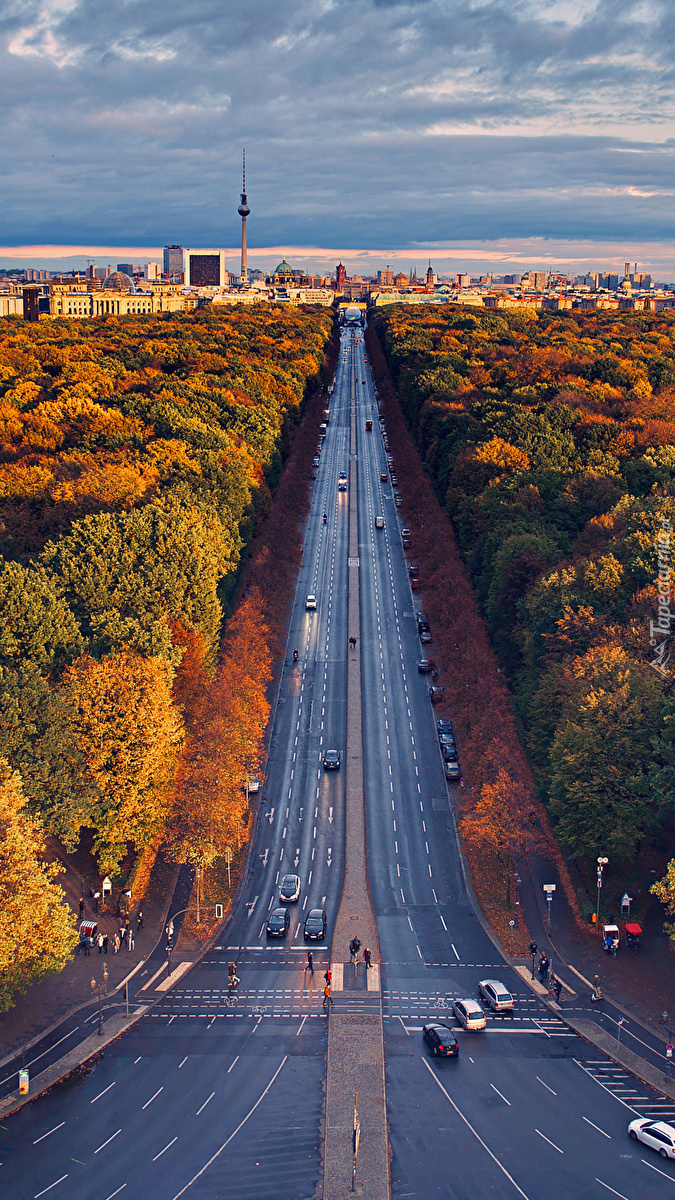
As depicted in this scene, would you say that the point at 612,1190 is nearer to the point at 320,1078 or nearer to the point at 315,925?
the point at 320,1078

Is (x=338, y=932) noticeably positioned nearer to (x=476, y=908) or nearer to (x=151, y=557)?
(x=476, y=908)

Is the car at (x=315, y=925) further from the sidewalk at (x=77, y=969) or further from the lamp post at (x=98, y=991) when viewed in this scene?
the lamp post at (x=98, y=991)

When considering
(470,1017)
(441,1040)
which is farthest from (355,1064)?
(470,1017)

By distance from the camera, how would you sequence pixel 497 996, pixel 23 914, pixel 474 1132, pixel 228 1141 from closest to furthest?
pixel 228 1141, pixel 474 1132, pixel 23 914, pixel 497 996

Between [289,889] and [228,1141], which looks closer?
[228,1141]

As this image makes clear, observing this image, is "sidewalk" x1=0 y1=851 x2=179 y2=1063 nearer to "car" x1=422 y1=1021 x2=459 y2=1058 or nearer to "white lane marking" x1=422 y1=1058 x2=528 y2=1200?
"car" x1=422 y1=1021 x2=459 y2=1058

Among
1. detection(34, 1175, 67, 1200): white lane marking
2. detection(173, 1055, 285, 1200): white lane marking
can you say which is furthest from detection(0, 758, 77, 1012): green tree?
detection(173, 1055, 285, 1200): white lane marking
